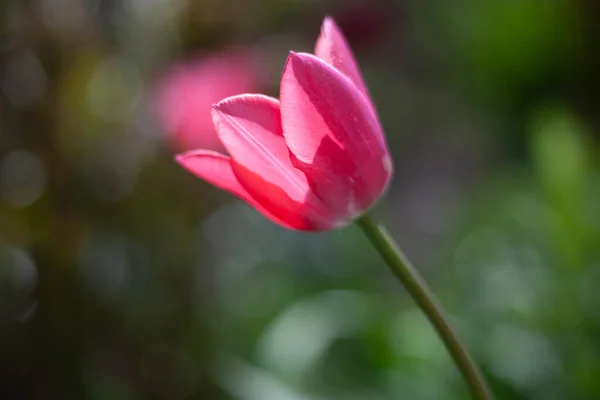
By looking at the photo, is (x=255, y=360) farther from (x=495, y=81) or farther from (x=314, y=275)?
(x=495, y=81)

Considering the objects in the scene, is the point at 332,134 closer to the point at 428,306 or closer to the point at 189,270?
the point at 428,306

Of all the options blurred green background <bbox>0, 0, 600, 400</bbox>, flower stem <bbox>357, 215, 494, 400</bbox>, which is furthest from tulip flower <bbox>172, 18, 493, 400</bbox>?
blurred green background <bbox>0, 0, 600, 400</bbox>

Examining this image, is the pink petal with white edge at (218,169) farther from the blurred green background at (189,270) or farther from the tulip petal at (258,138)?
the blurred green background at (189,270)

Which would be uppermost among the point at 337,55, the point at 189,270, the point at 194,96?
the point at 337,55

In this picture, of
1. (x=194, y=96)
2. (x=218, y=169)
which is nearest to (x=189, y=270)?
(x=194, y=96)

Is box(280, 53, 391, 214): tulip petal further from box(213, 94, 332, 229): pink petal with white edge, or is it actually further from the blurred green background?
the blurred green background

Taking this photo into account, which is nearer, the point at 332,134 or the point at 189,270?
the point at 332,134

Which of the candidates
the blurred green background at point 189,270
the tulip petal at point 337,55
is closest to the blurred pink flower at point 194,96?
the blurred green background at point 189,270

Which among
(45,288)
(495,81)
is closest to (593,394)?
(45,288)
